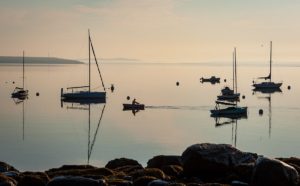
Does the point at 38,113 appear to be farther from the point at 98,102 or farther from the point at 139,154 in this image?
the point at 139,154

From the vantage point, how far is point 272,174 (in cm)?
1839

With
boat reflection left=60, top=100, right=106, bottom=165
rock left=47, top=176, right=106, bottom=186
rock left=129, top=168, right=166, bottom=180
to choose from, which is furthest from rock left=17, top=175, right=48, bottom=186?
boat reflection left=60, top=100, right=106, bottom=165

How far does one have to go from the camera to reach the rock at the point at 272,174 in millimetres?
18391

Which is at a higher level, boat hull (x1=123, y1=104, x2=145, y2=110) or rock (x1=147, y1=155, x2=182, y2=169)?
rock (x1=147, y1=155, x2=182, y2=169)

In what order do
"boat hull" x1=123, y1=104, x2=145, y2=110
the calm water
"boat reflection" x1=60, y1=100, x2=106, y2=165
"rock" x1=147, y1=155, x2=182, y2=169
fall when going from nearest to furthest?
"rock" x1=147, y1=155, x2=182, y2=169 → the calm water → "boat reflection" x1=60, y1=100, x2=106, y2=165 → "boat hull" x1=123, y1=104, x2=145, y2=110

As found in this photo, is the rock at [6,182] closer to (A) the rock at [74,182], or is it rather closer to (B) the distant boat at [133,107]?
(A) the rock at [74,182]

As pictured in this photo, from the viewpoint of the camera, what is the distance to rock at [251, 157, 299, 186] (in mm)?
18391

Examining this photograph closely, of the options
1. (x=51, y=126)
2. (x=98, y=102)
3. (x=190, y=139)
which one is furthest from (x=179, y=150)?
(x=98, y=102)

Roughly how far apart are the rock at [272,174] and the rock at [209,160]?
276 cm

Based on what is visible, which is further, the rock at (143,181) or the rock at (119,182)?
the rock at (143,181)

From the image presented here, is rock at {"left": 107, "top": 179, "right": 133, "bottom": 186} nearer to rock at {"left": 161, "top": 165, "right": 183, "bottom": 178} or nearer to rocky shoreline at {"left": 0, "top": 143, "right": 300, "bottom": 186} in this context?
rocky shoreline at {"left": 0, "top": 143, "right": 300, "bottom": 186}

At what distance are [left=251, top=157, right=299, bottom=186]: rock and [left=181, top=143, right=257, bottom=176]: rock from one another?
276 cm

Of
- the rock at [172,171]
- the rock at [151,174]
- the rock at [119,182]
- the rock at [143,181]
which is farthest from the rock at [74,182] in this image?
the rock at [172,171]

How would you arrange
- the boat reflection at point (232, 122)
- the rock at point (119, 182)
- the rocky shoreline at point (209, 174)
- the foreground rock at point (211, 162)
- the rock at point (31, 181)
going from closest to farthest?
the rocky shoreline at point (209, 174), the rock at point (119, 182), the rock at point (31, 181), the foreground rock at point (211, 162), the boat reflection at point (232, 122)
